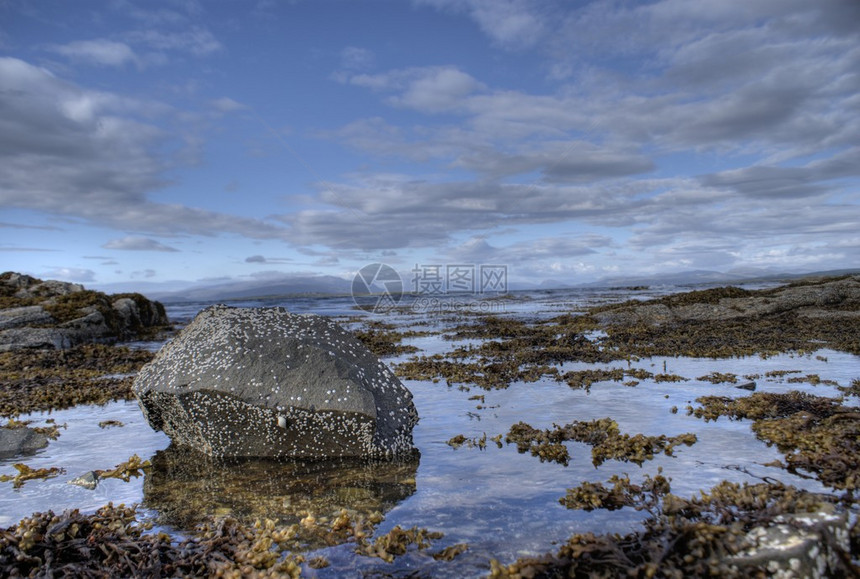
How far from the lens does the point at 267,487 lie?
5.31m

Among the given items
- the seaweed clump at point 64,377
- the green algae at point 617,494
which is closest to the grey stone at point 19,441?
the seaweed clump at point 64,377

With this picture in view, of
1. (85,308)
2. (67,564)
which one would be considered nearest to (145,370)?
(67,564)

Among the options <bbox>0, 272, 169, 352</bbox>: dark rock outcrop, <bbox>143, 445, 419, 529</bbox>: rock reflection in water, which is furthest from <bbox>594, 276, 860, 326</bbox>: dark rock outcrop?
<bbox>0, 272, 169, 352</bbox>: dark rock outcrop

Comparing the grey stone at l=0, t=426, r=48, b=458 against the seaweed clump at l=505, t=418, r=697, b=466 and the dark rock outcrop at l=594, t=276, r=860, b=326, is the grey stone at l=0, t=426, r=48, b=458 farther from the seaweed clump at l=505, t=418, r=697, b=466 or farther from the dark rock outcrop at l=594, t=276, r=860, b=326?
the dark rock outcrop at l=594, t=276, r=860, b=326

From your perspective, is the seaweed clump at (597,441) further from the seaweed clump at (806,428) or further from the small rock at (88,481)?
the small rock at (88,481)

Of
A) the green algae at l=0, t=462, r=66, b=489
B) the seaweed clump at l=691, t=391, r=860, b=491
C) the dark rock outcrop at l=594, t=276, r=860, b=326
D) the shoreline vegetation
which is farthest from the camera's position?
the dark rock outcrop at l=594, t=276, r=860, b=326

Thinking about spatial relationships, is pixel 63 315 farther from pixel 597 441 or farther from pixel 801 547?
pixel 801 547

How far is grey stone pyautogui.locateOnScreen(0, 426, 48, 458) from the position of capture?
21.0ft

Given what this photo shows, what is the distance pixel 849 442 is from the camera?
17.9ft

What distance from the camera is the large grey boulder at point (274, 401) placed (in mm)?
6039

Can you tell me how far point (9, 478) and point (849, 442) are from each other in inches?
362

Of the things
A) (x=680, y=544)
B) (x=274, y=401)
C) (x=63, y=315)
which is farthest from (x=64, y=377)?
(x=680, y=544)

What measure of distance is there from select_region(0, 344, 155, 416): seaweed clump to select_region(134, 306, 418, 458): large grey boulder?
4.01 m

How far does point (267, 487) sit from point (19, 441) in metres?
3.90
